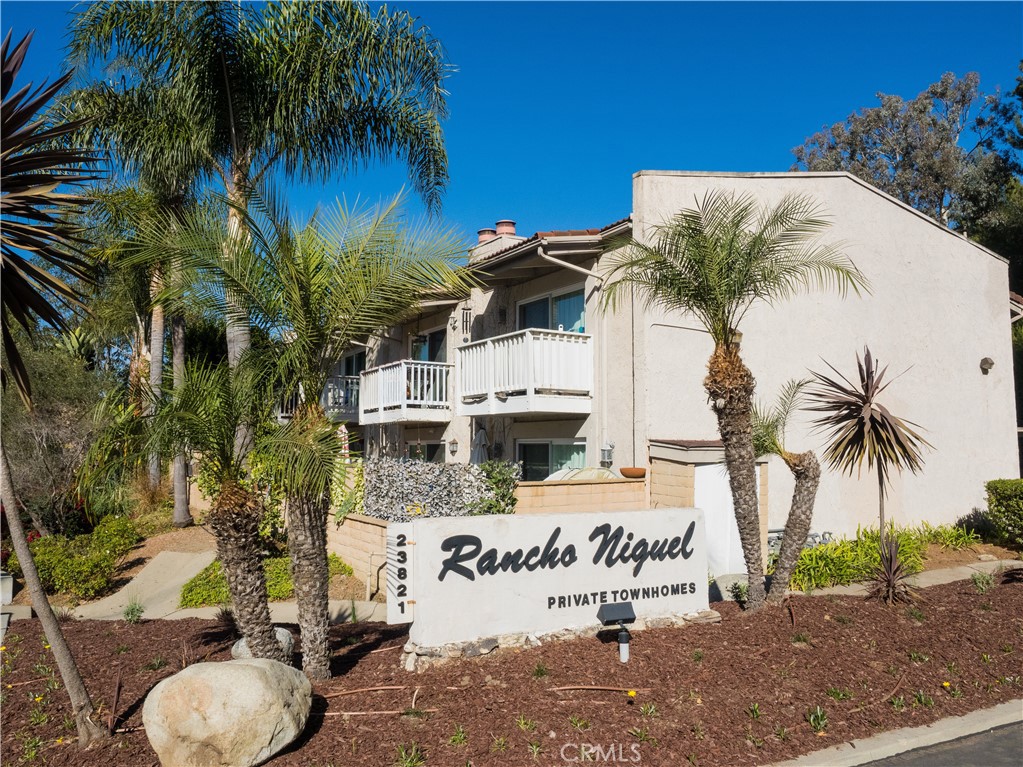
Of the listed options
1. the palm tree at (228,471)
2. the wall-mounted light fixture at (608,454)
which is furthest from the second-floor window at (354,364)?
the palm tree at (228,471)

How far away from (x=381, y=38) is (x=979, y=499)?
15234 millimetres

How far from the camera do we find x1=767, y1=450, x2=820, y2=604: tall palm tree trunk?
9109 millimetres

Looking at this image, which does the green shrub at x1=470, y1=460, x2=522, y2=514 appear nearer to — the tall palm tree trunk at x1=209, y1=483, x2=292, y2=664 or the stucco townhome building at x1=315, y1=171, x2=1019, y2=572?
the stucco townhome building at x1=315, y1=171, x2=1019, y2=572

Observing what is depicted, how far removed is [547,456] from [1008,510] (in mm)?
8656

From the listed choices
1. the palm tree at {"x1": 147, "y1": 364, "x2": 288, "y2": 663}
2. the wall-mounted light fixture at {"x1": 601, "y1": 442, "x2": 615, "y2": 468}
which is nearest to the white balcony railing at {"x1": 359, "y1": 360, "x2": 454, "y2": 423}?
the wall-mounted light fixture at {"x1": 601, "y1": 442, "x2": 615, "y2": 468}

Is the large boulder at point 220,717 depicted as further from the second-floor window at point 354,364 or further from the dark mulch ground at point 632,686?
the second-floor window at point 354,364

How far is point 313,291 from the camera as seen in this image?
6.94 metres

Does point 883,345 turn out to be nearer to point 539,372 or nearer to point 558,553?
point 539,372

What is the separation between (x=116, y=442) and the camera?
6.56 m

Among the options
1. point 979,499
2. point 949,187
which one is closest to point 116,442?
point 979,499

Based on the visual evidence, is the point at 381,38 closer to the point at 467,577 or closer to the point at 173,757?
the point at 467,577

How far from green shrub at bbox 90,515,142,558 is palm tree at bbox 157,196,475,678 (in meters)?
9.62

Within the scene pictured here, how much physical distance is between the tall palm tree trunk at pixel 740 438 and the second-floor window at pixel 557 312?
6.48m

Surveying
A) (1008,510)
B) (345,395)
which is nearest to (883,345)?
(1008,510)
